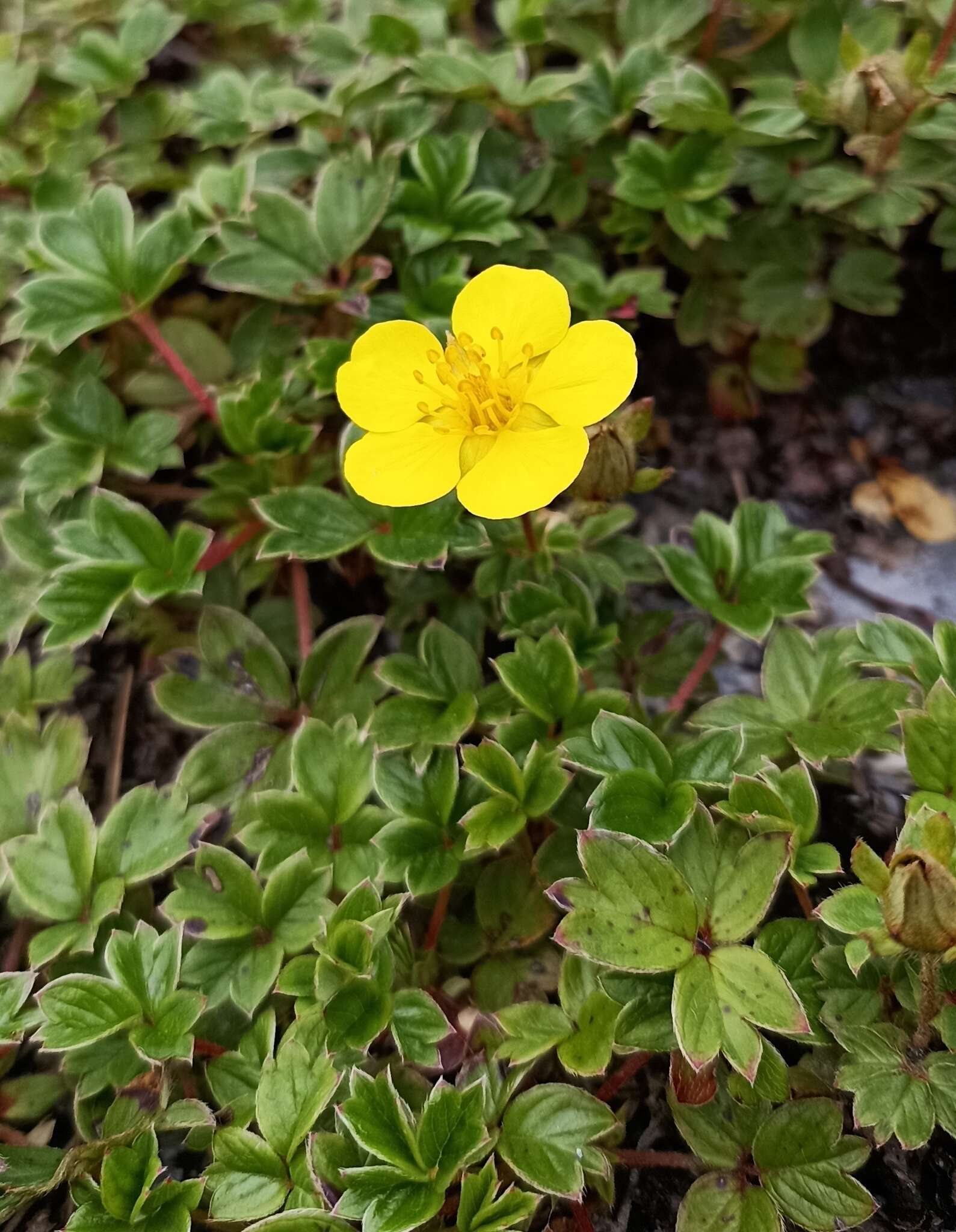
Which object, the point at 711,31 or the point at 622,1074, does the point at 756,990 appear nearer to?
the point at 622,1074

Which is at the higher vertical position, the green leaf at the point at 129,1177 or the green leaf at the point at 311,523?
the green leaf at the point at 311,523

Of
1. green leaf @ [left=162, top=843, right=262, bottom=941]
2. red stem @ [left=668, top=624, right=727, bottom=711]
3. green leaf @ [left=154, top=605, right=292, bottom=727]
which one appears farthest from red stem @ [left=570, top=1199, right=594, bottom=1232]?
green leaf @ [left=154, top=605, right=292, bottom=727]

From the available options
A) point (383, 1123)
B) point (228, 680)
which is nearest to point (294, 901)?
point (383, 1123)

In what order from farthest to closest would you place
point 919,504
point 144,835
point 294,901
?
point 919,504, point 144,835, point 294,901

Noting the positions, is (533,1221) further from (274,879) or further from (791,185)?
(791,185)

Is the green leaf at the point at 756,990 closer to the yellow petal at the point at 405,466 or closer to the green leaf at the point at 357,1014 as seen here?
the green leaf at the point at 357,1014

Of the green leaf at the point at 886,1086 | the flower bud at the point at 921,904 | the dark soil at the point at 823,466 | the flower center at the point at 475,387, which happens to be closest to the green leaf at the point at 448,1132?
the green leaf at the point at 886,1086

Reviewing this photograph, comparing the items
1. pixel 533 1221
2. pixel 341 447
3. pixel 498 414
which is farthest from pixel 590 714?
pixel 533 1221
